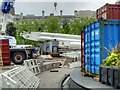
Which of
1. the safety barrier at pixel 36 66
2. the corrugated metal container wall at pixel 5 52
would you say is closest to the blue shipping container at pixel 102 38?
the safety barrier at pixel 36 66

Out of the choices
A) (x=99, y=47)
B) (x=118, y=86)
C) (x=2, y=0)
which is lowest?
(x=118, y=86)

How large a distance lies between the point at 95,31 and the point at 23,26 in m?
57.4

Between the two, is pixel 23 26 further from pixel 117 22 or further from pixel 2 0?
pixel 117 22

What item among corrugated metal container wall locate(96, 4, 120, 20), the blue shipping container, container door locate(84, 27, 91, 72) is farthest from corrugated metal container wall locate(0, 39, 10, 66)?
corrugated metal container wall locate(96, 4, 120, 20)

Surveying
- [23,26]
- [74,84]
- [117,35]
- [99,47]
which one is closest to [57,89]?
[74,84]

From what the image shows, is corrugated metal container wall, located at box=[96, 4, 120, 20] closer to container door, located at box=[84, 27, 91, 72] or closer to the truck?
container door, located at box=[84, 27, 91, 72]

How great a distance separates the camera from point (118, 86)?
785 cm

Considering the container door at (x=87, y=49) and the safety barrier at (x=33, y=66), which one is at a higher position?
the container door at (x=87, y=49)

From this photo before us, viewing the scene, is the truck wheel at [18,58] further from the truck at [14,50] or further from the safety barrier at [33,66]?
the safety barrier at [33,66]

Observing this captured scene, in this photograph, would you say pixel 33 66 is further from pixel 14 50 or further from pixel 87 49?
pixel 14 50

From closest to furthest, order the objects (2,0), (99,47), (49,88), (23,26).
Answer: (99,47), (49,88), (2,0), (23,26)

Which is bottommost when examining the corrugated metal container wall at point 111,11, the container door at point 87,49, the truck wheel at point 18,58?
the truck wheel at point 18,58

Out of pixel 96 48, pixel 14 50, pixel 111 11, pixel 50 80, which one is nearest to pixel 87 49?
pixel 96 48

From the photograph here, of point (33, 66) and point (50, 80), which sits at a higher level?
point (33, 66)
